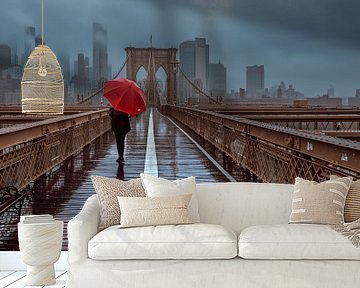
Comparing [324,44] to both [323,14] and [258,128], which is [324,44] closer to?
[323,14]

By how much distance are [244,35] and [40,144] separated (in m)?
1.79

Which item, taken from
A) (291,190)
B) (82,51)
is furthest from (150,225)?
(82,51)

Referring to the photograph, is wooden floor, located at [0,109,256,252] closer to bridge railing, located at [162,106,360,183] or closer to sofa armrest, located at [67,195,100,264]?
bridge railing, located at [162,106,360,183]

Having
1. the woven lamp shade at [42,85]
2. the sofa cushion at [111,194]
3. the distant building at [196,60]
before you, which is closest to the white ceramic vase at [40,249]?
the sofa cushion at [111,194]

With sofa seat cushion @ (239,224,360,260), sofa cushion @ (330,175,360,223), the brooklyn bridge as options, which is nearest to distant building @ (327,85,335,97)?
the brooklyn bridge

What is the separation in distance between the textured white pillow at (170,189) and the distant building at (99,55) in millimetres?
2107

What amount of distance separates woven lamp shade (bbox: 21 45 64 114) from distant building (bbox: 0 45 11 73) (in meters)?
0.64

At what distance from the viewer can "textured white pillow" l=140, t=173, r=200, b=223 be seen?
10.6ft

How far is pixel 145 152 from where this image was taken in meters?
6.51

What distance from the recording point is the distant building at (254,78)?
5.37 m

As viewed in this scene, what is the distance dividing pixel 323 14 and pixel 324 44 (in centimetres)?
24

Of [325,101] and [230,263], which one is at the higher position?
[325,101]

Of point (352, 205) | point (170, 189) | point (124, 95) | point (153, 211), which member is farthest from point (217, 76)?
point (153, 211)

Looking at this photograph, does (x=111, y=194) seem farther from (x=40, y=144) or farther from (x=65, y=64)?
(x=40, y=144)
